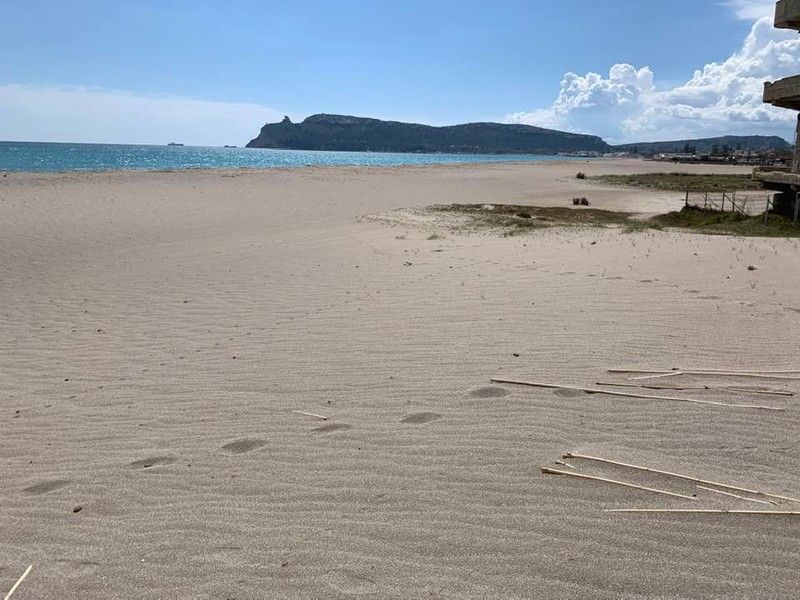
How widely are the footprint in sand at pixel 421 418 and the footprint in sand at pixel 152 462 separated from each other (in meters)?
1.52

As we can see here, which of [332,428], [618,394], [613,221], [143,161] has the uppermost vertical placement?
[143,161]

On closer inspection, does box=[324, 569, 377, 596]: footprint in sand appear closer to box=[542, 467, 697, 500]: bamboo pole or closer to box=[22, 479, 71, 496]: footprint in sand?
box=[542, 467, 697, 500]: bamboo pole

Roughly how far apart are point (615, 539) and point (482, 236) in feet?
38.9

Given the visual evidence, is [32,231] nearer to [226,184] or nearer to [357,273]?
[357,273]

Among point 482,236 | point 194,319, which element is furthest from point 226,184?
point 194,319

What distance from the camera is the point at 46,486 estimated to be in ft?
12.4

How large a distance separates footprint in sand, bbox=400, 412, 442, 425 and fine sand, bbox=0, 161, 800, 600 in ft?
0.07

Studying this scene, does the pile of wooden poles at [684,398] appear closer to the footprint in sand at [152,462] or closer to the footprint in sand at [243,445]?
the footprint in sand at [243,445]

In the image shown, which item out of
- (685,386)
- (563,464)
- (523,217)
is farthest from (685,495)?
(523,217)

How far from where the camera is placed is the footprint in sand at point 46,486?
372cm

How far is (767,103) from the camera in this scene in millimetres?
18922

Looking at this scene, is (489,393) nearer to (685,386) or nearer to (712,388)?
(685,386)

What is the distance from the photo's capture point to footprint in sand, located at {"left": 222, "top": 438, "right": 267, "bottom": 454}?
4109 millimetres

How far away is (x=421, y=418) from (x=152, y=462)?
69.3 inches
